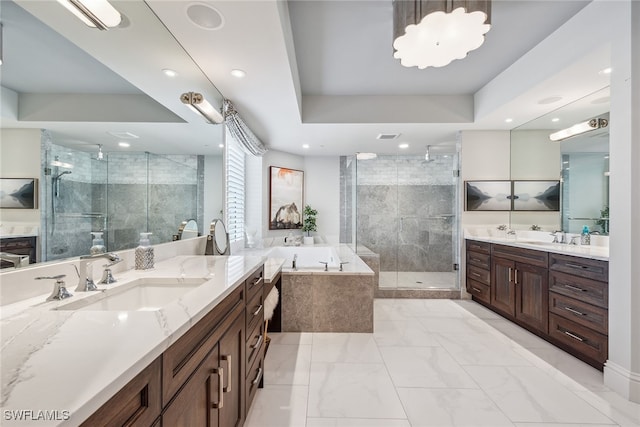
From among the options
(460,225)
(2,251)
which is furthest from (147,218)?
(460,225)

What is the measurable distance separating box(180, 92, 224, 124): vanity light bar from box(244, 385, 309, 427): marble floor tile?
197 cm

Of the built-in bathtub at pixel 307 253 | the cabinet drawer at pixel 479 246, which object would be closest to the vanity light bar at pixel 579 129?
the cabinet drawer at pixel 479 246

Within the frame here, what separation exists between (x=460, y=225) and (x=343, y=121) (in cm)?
222

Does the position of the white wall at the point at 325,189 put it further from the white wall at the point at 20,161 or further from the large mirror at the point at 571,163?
the white wall at the point at 20,161

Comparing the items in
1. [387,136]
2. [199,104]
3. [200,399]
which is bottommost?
[200,399]

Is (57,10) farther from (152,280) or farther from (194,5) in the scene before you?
(152,280)

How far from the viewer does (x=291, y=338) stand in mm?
2621

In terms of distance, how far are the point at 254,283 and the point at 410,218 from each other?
3854mm

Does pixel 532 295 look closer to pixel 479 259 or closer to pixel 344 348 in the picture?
pixel 479 259

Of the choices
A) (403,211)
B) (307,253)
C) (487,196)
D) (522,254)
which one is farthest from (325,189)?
(522,254)

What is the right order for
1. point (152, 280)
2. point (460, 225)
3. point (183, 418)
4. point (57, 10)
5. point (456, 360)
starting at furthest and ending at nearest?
point (460, 225) < point (456, 360) < point (152, 280) < point (57, 10) < point (183, 418)

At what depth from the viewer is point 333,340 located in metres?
2.58

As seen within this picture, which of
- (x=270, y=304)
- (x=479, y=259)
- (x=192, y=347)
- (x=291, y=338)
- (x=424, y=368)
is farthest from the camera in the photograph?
(x=479, y=259)

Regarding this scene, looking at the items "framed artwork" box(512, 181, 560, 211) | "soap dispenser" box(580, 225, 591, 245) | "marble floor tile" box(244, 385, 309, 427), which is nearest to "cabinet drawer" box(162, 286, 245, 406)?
"marble floor tile" box(244, 385, 309, 427)
